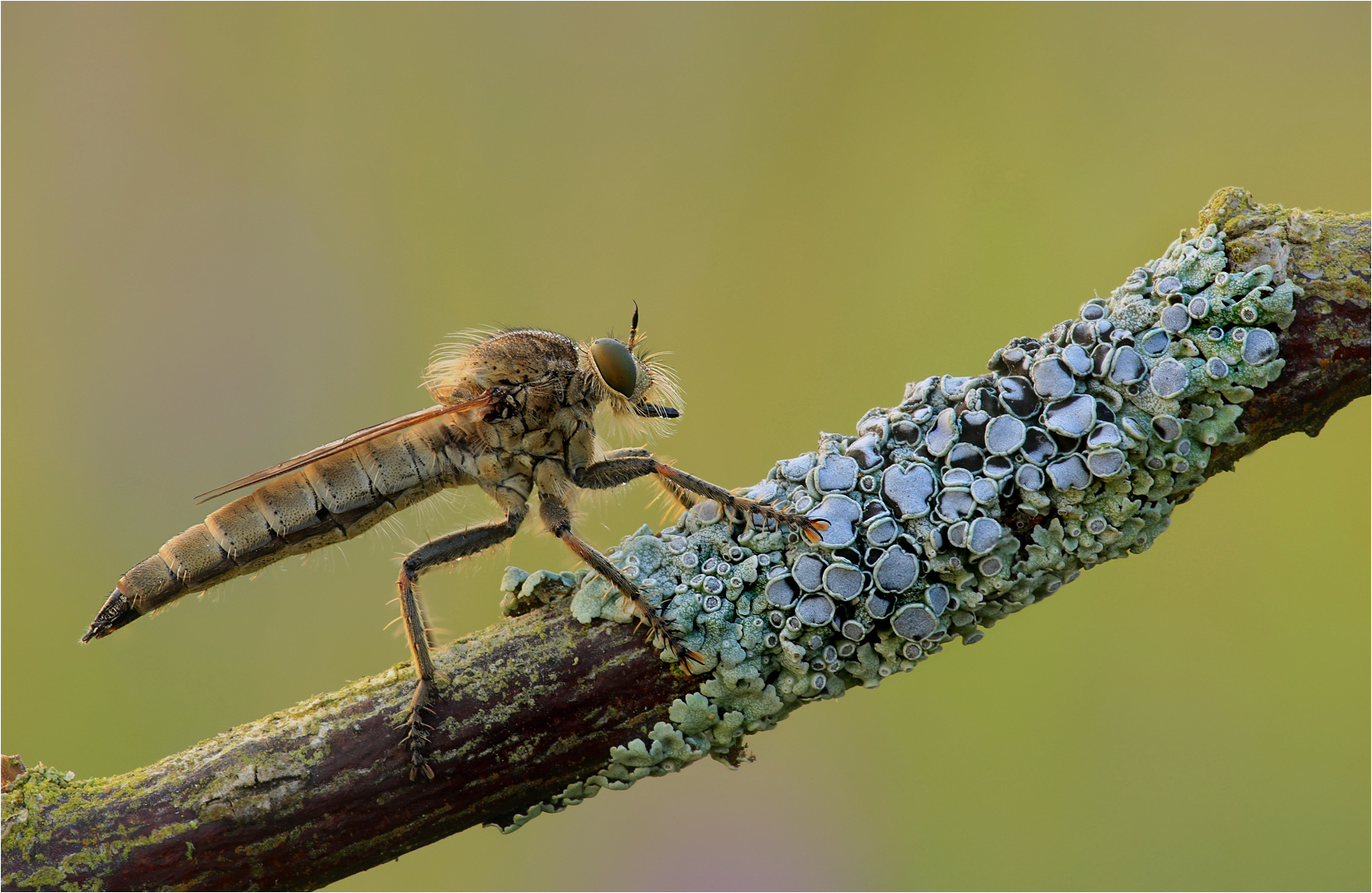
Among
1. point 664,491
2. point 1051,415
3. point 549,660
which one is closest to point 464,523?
point 664,491

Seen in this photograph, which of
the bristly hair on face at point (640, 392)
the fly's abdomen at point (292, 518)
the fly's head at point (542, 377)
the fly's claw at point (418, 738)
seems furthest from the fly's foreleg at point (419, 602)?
the bristly hair on face at point (640, 392)

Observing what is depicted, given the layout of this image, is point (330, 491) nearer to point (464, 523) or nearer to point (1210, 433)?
point (464, 523)

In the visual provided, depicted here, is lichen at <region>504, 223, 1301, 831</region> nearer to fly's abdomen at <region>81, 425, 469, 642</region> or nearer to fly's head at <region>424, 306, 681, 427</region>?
fly's head at <region>424, 306, 681, 427</region>

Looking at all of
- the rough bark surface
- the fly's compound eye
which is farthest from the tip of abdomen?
the fly's compound eye

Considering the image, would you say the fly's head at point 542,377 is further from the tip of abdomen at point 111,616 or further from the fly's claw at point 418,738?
the fly's claw at point 418,738

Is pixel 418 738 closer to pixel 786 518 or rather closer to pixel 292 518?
pixel 786 518

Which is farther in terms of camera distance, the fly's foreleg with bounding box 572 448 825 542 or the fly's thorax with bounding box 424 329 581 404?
the fly's thorax with bounding box 424 329 581 404
